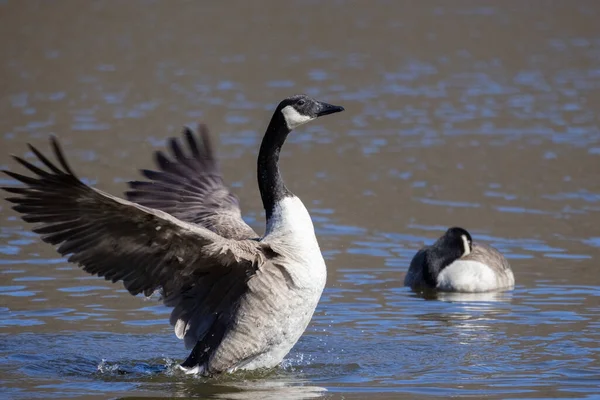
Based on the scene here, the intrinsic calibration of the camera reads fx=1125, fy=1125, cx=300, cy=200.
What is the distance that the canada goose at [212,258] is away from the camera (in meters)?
7.96

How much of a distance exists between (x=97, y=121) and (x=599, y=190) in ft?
30.0

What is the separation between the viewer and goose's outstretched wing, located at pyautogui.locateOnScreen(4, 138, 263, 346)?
7.82 meters

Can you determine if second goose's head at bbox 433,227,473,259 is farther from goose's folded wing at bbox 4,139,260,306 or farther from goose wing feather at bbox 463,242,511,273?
goose's folded wing at bbox 4,139,260,306

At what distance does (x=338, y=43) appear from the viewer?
2809 cm

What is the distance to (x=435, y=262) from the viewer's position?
12.1m

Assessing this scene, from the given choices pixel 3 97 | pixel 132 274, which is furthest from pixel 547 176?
pixel 3 97

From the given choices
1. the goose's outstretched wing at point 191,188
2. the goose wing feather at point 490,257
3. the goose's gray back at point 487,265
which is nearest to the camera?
the goose's outstretched wing at point 191,188

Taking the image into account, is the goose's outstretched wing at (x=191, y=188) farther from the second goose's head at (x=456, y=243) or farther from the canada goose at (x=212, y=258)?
the second goose's head at (x=456, y=243)

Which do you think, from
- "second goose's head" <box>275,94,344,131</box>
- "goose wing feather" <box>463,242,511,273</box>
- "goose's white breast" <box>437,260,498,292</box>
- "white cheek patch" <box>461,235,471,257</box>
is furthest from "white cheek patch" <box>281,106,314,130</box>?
"white cheek patch" <box>461,235,471,257</box>

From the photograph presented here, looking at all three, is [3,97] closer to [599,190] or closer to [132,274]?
[599,190]

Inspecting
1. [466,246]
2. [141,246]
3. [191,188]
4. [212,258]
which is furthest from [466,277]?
[141,246]

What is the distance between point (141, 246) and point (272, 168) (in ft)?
4.26

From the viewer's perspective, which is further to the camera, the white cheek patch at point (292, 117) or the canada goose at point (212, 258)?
the white cheek patch at point (292, 117)

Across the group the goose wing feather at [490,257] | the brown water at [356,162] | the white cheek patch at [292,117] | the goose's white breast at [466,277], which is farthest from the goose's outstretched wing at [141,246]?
the goose wing feather at [490,257]
